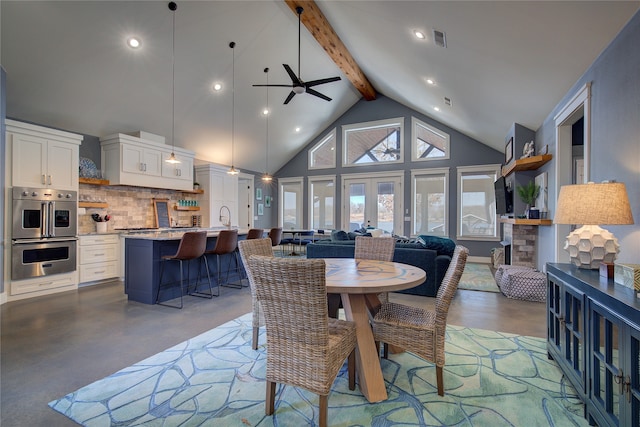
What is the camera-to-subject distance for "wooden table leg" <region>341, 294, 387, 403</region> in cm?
184

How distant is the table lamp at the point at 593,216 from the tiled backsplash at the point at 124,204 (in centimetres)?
638

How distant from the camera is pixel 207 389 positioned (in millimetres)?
1955

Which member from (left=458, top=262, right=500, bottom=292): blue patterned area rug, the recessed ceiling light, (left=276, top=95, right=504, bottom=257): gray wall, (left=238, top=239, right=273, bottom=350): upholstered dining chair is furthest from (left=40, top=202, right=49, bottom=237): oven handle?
(left=276, top=95, right=504, bottom=257): gray wall

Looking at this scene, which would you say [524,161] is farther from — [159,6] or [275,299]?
[159,6]

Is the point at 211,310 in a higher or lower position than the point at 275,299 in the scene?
lower

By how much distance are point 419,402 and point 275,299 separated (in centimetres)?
113

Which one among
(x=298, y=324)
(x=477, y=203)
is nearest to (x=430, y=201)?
(x=477, y=203)

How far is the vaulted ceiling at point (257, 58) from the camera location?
288 centimetres

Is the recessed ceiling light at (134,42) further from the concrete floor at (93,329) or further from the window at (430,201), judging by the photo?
the window at (430,201)

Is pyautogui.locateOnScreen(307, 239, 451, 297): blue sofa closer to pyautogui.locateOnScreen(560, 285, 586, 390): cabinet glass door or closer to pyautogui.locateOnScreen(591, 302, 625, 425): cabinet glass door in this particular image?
pyautogui.locateOnScreen(560, 285, 586, 390): cabinet glass door

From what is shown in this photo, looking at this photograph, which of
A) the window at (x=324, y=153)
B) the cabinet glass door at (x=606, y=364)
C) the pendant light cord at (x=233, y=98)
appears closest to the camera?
the cabinet glass door at (x=606, y=364)

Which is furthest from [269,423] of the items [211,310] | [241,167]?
[241,167]

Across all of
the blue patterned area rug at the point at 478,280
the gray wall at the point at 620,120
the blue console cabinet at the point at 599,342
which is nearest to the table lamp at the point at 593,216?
the blue console cabinet at the point at 599,342

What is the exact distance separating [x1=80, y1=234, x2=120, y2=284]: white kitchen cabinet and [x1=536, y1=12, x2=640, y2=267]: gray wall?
6395 millimetres
